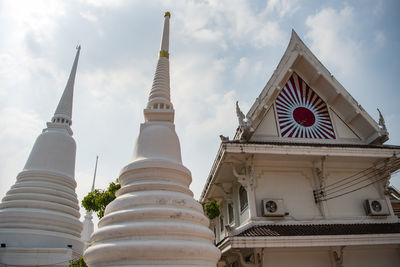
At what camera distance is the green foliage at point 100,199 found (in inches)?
479

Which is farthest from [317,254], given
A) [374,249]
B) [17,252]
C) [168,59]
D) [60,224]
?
[17,252]

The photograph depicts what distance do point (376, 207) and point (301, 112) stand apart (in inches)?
197

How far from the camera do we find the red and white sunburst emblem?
505 inches

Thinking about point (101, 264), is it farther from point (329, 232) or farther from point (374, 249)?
point (374, 249)

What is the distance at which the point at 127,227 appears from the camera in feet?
17.2

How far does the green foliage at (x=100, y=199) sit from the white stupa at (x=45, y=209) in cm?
49

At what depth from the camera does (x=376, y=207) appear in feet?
37.6

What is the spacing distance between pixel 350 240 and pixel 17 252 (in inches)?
436

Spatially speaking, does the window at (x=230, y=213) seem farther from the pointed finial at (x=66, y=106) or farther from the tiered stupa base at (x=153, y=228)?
the pointed finial at (x=66, y=106)

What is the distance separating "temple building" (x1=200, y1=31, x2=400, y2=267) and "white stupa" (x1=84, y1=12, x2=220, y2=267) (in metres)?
3.13

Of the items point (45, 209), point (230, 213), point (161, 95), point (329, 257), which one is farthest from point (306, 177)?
point (45, 209)

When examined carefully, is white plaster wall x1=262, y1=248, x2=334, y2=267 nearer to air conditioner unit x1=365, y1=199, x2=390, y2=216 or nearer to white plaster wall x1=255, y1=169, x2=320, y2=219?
white plaster wall x1=255, y1=169, x2=320, y2=219

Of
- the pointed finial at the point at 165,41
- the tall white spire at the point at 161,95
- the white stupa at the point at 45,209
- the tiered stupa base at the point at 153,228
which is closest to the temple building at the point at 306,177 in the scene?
the tall white spire at the point at 161,95

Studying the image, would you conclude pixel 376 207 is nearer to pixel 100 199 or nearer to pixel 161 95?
pixel 161 95
